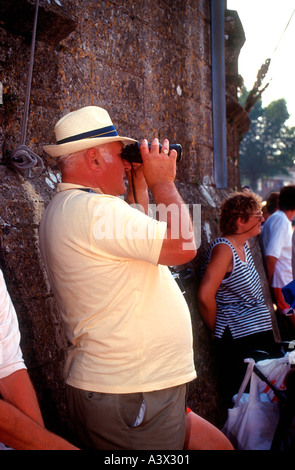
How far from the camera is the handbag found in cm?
277

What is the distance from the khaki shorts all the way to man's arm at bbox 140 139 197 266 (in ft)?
1.84

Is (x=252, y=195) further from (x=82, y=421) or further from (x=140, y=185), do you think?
(x=82, y=421)

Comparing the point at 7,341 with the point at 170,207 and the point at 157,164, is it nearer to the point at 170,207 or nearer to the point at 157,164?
the point at 170,207

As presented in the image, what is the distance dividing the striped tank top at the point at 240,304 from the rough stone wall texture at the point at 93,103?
15.9 inches

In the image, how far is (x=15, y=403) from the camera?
1546 mm

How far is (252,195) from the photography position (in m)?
3.92

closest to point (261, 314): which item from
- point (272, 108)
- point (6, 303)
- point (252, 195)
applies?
point (252, 195)

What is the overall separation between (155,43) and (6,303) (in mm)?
3037

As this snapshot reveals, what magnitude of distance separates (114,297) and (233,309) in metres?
1.91

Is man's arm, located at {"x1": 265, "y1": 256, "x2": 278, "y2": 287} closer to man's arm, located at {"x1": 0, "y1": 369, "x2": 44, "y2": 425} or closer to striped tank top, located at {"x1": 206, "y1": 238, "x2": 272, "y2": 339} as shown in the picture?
striped tank top, located at {"x1": 206, "y1": 238, "x2": 272, "y2": 339}

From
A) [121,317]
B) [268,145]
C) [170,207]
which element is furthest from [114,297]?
[268,145]

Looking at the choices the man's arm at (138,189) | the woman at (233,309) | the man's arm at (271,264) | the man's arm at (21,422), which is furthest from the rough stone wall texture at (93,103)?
the man's arm at (21,422)

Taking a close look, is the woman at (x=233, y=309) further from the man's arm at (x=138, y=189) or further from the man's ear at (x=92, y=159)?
the man's ear at (x=92, y=159)

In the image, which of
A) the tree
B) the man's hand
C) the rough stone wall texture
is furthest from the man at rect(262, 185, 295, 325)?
the tree
